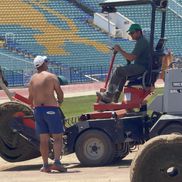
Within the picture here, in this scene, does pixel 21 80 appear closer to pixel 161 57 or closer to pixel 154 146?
pixel 161 57

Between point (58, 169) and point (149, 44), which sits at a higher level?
point (149, 44)

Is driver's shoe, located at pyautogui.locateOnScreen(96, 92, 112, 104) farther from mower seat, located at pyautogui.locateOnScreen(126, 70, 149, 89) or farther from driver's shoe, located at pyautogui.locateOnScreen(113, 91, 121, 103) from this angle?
mower seat, located at pyautogui.locateOnScreen(126, 70, 149, 89)

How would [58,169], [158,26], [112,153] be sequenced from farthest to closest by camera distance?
[158,26]
[112,153]
[58,169]

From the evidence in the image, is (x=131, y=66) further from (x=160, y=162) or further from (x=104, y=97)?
(x=160, y=162)

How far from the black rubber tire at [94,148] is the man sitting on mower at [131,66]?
0.64 meters

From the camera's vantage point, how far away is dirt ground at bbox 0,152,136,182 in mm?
10391

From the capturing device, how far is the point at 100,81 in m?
Result: 46.5

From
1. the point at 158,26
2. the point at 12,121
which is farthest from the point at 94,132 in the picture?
the point at 158,26

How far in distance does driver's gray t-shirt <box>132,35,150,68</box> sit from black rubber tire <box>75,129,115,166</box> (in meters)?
1.24

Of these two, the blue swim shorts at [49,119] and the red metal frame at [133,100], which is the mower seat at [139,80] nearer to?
the red metal frame at [133,100]

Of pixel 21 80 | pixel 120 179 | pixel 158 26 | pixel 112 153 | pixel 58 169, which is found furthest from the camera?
pixel 21 80

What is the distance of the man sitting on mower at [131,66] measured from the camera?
40.3 feet

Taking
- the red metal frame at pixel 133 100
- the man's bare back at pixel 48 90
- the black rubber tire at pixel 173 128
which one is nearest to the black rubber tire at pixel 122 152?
the red metal frame at pixel 133 100

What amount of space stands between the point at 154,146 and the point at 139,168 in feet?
0.92
